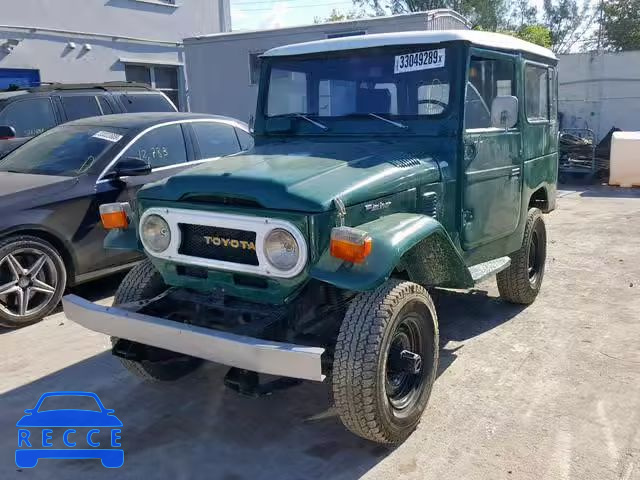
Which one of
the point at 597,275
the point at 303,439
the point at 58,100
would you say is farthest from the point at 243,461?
the point at 58,100

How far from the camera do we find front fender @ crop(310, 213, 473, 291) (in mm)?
2965

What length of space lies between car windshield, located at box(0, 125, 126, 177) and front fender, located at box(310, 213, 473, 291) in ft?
11.2

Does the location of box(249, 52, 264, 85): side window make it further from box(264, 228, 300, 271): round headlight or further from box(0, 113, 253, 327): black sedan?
box(264, 228, 300, 271): round headlight

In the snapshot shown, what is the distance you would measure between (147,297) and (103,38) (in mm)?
12836

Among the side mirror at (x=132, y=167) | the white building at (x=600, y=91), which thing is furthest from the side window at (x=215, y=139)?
the white building at (x=600, y=91)

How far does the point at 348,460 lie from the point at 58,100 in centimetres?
686

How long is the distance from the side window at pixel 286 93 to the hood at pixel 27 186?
2064 millimetres

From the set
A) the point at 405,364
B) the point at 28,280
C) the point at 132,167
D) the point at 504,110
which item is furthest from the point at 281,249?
the point at 28,280

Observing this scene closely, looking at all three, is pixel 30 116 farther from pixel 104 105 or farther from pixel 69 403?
pixel 69 403

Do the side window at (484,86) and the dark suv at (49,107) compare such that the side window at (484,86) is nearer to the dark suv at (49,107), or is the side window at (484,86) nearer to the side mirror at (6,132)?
the dark suv at (49,107)

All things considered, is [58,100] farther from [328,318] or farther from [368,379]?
[368,379]

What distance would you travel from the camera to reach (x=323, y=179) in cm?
329

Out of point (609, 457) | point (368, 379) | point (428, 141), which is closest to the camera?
point (368, 379)

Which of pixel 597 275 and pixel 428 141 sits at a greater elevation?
pixel 428 141
